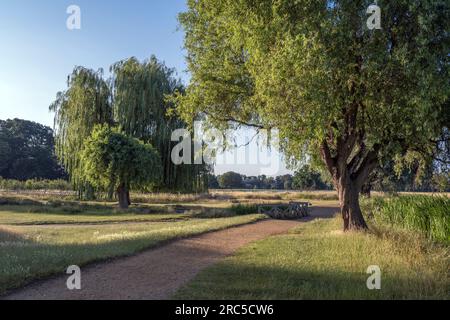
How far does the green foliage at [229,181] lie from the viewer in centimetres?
12888

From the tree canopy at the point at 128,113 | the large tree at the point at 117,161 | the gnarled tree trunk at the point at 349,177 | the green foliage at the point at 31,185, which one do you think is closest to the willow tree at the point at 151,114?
the tree canopy at the point at 128,113

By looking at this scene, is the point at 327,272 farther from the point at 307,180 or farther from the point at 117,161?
the point at 307,180

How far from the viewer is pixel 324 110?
12.2 metres

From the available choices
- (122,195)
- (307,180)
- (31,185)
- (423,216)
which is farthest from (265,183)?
(423,216)

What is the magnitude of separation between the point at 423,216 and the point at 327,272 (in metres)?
9.57

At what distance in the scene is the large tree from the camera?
29828 mm

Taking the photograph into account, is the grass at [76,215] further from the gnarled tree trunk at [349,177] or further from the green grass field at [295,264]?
the gnarled tree trunk at [349,177]

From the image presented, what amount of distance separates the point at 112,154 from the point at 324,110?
816 inches

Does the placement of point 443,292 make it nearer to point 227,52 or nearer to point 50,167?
point 227,52

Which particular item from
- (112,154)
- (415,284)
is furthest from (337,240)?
(112,154)

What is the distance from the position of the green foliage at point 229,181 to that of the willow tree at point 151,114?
92.9 metres

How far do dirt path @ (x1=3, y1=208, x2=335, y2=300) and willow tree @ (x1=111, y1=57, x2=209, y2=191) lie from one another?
2183 cm

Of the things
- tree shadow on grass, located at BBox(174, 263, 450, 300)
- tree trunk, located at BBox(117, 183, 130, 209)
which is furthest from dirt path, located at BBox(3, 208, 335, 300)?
tree trunk, located at BBox(117, 183, 130, 209)
